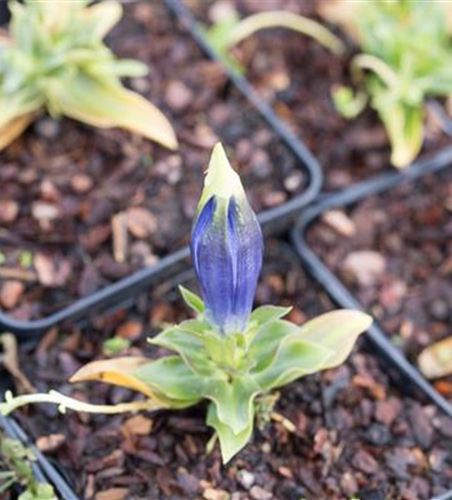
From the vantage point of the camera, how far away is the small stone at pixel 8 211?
1.74m

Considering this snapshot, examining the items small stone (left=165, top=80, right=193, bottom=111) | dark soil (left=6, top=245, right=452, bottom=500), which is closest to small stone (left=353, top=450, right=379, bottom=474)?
dark soil (left=6, top=245, right=452, bottom=500)

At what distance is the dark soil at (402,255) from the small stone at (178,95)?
32 cm

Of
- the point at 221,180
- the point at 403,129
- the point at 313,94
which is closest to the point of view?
the point at 221,180

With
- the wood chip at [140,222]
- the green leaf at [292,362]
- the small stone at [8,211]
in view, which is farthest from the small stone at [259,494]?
the small stone at [8,211]

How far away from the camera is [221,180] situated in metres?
1.19

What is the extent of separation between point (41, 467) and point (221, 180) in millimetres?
495

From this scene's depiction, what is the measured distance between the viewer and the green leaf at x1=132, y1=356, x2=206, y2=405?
1428 mm

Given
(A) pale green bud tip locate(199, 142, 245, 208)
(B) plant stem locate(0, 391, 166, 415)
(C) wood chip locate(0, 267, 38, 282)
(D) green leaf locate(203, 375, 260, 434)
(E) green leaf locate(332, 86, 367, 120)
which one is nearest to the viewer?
(A) pale green bud tip locate(199, 142, 245, 208)

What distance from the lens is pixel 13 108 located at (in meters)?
1.75

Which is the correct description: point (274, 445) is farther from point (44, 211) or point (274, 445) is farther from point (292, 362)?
point (44, 211)

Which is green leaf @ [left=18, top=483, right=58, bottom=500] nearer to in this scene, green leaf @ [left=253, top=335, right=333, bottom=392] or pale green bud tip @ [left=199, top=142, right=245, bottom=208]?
green leaf @ [left=253, top=335, right=333, bottom=392]

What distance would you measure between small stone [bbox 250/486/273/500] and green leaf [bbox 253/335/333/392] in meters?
0.13

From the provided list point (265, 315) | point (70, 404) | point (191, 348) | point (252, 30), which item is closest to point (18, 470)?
point (70, 404)

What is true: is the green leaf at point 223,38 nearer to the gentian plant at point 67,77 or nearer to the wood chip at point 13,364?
the gentian plant at point 67,77
